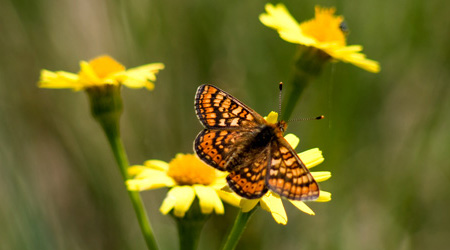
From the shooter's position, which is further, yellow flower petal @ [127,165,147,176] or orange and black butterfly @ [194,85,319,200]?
yellow flower petal @ [127,165,147,176]

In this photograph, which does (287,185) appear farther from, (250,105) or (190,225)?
(250,105)

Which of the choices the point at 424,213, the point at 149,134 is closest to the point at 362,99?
the point at 424,213

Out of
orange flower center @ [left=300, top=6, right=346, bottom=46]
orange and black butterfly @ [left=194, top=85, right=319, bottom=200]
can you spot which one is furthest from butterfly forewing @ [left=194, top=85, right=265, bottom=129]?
orange flower center @ [left=300, top=6, right=346, bottom=46]

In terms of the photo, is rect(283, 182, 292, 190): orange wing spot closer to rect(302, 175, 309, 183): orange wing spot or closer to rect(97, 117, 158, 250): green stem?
rect(302, 175, 309, 183): orange wing spot

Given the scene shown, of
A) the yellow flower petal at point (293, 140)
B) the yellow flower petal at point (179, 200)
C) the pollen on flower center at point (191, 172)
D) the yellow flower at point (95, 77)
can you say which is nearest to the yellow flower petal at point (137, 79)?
the yellow flower at point (95, 77)

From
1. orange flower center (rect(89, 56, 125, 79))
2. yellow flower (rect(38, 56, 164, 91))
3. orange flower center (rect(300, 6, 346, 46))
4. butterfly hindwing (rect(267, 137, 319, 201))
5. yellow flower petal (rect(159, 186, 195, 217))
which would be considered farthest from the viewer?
orange flower center (rect(300, 6, 346, 46))
